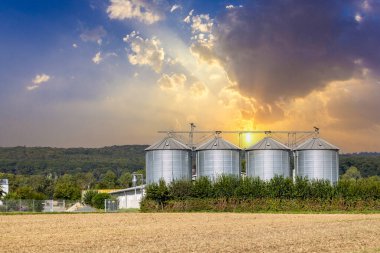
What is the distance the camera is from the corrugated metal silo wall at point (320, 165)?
8906cm

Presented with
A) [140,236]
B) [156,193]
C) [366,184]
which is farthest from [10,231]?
[366,184]

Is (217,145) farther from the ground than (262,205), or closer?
farther from the ground

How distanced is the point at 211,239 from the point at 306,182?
166 ft

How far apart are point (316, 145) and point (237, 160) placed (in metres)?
11.4

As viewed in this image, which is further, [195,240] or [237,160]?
[237,160]

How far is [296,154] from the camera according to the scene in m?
92.1

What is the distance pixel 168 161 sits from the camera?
89375mm

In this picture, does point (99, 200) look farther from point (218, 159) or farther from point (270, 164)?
point (270, 164)

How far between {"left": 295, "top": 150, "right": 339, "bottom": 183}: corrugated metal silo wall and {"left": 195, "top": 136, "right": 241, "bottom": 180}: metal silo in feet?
31.3

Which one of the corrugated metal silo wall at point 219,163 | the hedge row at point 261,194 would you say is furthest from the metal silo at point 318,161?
the corrugated metal silo wall at point 219,163

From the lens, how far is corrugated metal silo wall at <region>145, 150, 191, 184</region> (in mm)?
89000

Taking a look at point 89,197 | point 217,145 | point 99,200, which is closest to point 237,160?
point 217,145

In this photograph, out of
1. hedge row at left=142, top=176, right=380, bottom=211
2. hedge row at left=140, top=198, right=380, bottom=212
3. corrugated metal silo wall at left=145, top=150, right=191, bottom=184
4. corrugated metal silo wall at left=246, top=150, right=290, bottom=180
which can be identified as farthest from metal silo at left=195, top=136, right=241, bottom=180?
hedge row at left=140, top=198, right=380, bottom=212

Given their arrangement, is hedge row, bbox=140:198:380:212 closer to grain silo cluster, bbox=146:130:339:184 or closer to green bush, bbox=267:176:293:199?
green bush, bbox=267:176:293:199
